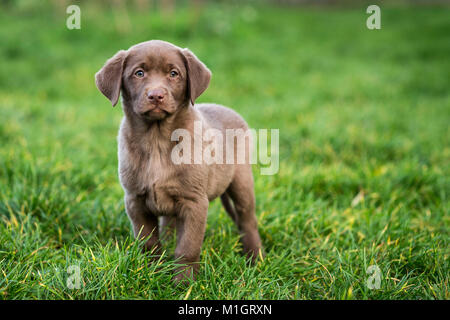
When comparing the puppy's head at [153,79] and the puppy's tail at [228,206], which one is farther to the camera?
the puppy's tail at [228,206]

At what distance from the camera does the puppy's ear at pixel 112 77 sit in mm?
2621

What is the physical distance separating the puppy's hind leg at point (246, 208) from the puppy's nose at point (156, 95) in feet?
3.22

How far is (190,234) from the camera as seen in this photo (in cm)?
266

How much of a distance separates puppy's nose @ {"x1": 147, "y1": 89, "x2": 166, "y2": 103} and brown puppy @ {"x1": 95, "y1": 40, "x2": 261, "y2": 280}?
0.04 ft

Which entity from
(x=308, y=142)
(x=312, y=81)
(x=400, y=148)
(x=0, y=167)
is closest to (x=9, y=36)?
(x=312, y=81)

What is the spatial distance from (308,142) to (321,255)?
2675mm

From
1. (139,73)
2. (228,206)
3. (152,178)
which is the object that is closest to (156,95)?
(139,73)

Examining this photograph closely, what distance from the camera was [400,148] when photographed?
543 cm

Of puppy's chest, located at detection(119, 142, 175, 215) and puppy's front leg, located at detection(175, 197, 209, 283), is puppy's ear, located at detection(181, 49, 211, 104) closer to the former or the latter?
puppy's chest, located at detection(119, 142, 175, 215)

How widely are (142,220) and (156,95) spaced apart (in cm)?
84

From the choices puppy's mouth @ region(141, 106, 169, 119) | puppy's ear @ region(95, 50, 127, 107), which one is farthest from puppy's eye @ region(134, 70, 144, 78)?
puppy's mouth @ region(141, 106, 169, 119)

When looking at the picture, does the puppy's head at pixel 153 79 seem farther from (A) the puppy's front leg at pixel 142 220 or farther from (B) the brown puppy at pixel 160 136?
(A) the puppy's front leg at pixel 142 220

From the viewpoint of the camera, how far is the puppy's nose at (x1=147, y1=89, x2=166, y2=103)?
2.43m

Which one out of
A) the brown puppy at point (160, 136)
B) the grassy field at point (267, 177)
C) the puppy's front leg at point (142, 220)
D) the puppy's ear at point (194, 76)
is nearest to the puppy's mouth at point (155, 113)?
the brown puppy at point (160, 136)
